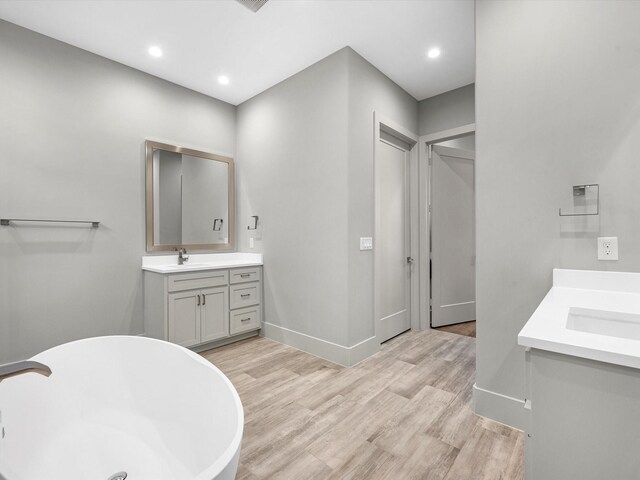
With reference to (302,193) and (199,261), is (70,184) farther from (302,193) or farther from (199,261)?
(302,193)

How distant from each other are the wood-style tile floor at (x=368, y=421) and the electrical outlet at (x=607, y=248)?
1096 millimetres

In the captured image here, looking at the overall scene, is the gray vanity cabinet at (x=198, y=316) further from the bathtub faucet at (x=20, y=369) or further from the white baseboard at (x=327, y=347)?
the bathtub faucet at (x=20, y=369)

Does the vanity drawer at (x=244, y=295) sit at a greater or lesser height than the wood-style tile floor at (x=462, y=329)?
greater

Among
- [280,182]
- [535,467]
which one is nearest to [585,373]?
[535,467]

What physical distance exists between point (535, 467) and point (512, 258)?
1194 mm

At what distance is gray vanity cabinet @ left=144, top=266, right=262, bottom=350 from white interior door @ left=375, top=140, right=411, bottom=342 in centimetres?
140

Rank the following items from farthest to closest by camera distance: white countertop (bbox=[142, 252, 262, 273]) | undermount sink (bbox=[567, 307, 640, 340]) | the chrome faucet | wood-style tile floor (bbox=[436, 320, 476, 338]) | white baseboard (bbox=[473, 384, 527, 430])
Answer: wood-style tile floor (bbox=[436, 320, 476, 338])
the chrome faucet
white countertop (bbox=[142, 252, 262, 273])
white baseboard (bbox=[473, 384, 527, 430])
undermount sink (bbox=[567, 307, 640, 340])

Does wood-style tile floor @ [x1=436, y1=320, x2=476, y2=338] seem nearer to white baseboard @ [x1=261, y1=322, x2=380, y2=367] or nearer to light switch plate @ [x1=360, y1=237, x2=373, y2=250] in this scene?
white baseboard @ [x1=261, y1=322, x2=380, y2=367]

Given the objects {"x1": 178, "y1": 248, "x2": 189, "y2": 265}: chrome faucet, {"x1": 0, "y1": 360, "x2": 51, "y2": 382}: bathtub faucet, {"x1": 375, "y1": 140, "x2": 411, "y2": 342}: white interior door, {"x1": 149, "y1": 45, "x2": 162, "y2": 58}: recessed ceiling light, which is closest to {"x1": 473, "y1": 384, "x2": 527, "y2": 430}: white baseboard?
{"x1": 375, "y1": 140, "x2": 411, "y2": 342}: white interior door

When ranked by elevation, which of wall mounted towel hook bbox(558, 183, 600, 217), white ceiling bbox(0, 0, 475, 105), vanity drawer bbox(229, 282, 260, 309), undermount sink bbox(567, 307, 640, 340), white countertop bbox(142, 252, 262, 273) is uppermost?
white ceiling bbox(0, 0, 475, 105)

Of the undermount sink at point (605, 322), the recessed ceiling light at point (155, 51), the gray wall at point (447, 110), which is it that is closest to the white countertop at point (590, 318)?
the undermount sink at point (605, 322)

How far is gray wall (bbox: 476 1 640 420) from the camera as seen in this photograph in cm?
153

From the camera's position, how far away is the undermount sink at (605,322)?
1245mm

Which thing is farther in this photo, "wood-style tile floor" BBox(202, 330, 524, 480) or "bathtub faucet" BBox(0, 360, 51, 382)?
"wood-style tile floor" BBox(202, 330, 524, 480)
